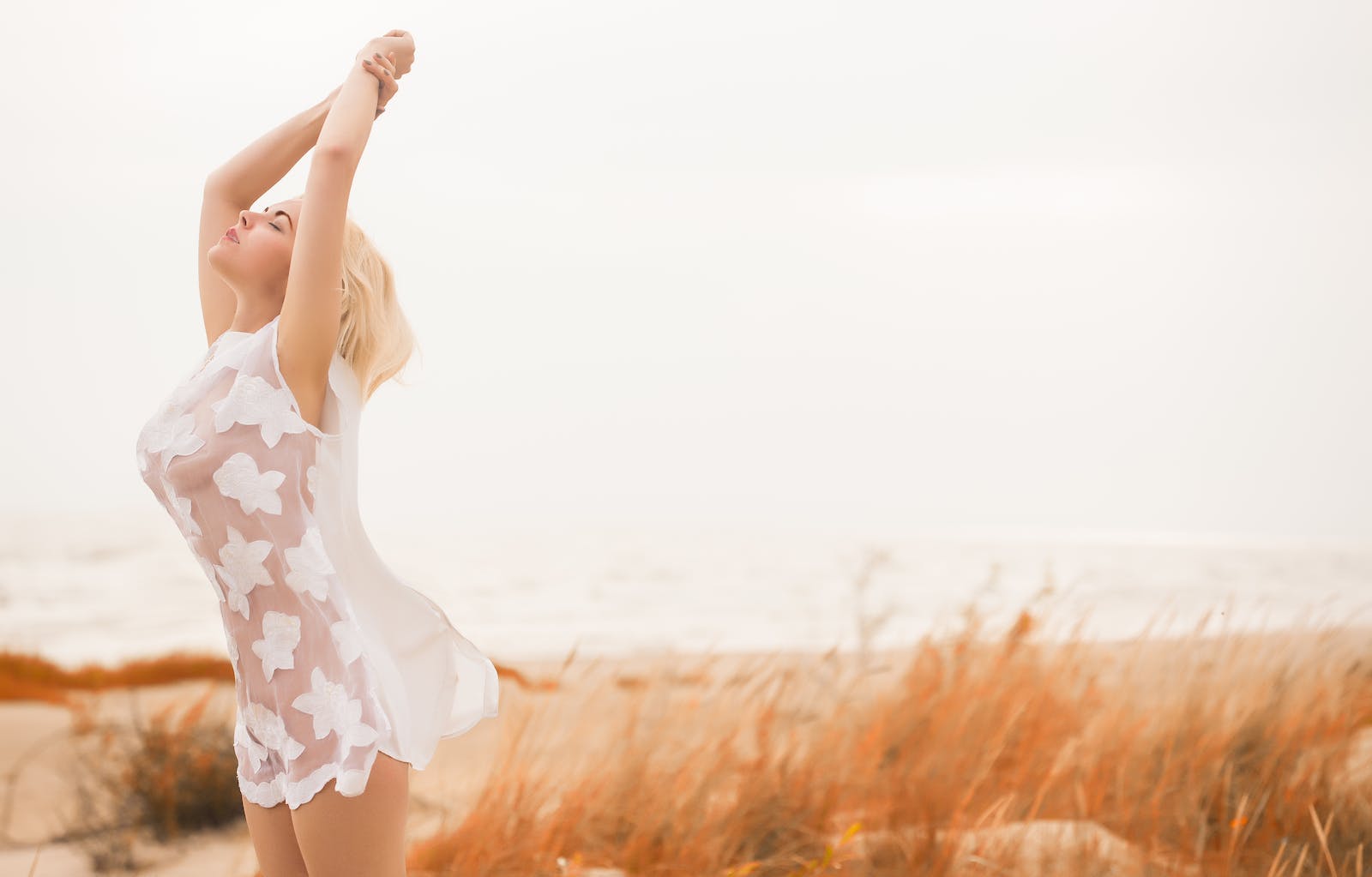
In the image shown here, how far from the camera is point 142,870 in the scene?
3.81 m

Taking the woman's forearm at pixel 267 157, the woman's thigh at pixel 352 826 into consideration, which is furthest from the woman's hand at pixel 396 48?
the woman's thigh at pixel 352 826

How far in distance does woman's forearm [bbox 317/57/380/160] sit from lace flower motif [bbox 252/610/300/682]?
2.24 feet

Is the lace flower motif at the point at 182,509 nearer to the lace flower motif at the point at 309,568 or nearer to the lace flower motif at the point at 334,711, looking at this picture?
the lace flower motif at the point at 309,568

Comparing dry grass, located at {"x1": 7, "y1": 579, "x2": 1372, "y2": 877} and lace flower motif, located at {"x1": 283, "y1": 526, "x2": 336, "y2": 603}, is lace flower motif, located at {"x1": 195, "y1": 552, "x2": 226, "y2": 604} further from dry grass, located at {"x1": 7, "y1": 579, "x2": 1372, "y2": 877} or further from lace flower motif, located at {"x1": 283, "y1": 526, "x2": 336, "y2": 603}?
dry grass, located at {"x1": 7, "y1": 579, "x2": 1372, "y2": 877}

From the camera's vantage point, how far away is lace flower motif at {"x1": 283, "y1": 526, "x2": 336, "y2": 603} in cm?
164

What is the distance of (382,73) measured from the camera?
1.81 meters

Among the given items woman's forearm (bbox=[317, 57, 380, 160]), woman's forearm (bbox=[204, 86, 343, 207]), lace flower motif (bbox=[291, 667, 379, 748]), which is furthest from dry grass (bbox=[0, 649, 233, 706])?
woman's forearm (bbox=[317, 57, 380, 160])

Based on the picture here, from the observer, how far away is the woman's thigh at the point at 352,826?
158cm

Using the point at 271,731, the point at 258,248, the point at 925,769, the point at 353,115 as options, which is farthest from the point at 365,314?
the point at 925,769

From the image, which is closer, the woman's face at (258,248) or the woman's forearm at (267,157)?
the woman's face at (258,248)

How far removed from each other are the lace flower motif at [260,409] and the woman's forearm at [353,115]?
1.17 ft

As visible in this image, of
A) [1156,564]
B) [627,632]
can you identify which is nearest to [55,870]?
[627,632]

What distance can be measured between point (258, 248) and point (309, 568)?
520mm

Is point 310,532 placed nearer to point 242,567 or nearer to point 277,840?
point 242,567
